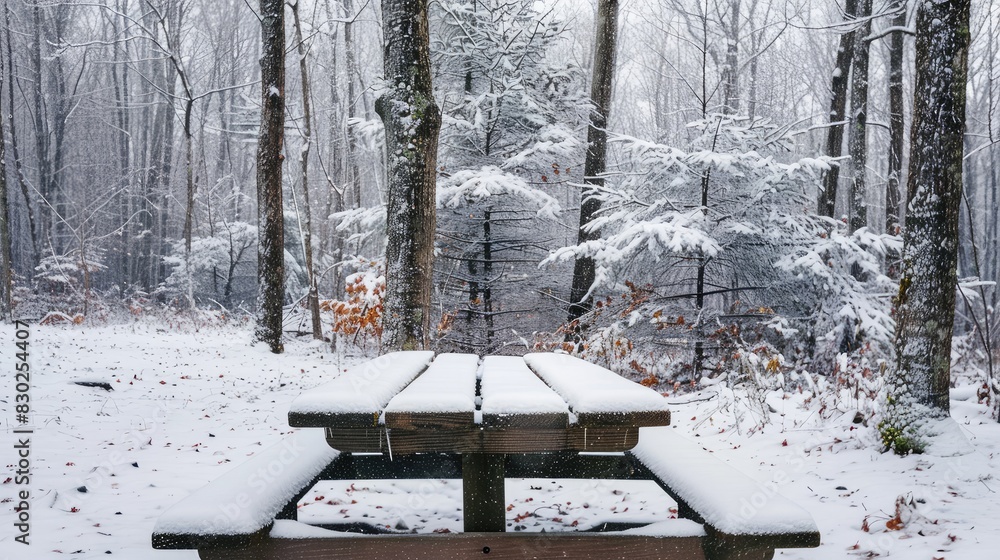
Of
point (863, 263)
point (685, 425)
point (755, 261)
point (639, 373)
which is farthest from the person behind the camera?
point (639, 373)

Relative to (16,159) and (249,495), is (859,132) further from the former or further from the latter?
(16,159)

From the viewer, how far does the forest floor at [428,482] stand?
2.85 meters

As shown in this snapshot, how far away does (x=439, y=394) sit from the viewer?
186cm

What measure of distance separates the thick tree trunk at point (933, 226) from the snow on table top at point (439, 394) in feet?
10.1

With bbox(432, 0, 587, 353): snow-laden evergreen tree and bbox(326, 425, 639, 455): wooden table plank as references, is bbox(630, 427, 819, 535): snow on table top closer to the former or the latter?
bbox(326, 425, 639, 455): wooden table plank

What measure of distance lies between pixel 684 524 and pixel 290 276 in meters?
20.2

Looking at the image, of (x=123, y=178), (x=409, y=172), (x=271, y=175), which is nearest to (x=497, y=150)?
(x=271, y=175)

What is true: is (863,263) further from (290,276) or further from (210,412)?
(290,276)

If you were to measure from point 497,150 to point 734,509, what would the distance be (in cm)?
892

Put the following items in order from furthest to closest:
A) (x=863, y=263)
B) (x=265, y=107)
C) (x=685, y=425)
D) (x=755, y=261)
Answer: (x=265, y=107)
(x=755, y=261)
(x=863, y=263)
(x=685, y=425)

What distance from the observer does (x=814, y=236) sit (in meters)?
7.05

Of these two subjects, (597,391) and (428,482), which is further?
(428,482)

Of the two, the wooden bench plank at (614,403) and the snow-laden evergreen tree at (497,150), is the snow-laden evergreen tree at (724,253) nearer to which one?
the snow-laden evergreen tree at (497,150)

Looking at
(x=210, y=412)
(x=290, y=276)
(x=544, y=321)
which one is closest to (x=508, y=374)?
(x=210, y=412)
